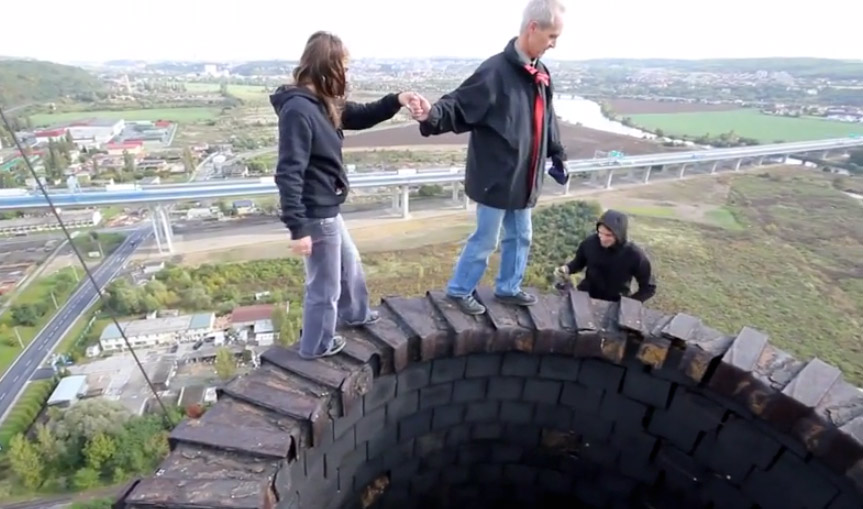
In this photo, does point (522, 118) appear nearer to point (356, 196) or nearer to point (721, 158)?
point (356, 196)

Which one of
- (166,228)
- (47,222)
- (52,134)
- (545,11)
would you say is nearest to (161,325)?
(166,228)

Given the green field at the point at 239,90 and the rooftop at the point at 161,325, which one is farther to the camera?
the green field at the point at 239,90

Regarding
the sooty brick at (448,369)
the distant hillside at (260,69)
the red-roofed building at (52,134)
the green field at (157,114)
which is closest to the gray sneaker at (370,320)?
the sooty brick at (448,369)

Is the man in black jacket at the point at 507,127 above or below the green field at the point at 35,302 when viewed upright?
above

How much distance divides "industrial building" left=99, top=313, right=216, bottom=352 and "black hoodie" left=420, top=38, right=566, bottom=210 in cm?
1050

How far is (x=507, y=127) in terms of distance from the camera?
67.6 inches

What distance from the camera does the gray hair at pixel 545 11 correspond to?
5.14 ft

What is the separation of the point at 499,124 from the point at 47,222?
17374mm

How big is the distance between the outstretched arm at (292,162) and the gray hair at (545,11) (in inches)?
31.5

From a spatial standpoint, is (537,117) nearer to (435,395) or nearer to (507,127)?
(507,127)

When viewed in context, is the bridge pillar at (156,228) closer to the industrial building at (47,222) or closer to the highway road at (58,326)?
the highway road at (58,326)

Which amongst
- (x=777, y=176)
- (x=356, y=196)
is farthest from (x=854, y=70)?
(x=356, y=196)

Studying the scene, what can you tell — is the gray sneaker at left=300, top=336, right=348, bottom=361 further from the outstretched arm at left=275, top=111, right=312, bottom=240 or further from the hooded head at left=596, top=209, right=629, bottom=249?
the hooded head at left=596, top=209, right=629, bottom=249

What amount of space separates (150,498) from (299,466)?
1.48 ft
